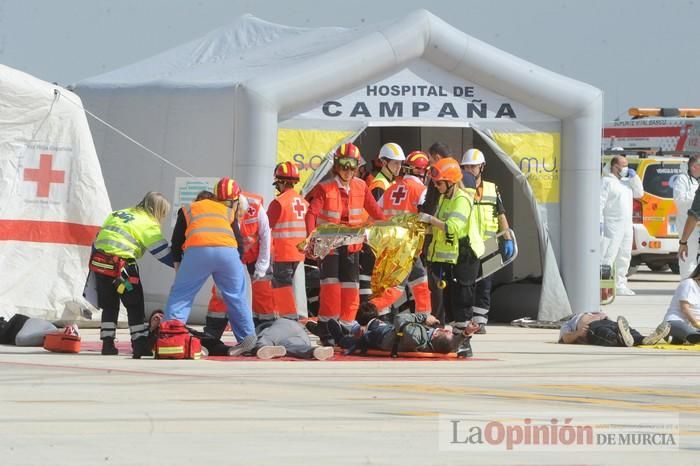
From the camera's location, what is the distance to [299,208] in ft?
50.0

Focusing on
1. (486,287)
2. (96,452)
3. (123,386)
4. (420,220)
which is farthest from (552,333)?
(96,452)

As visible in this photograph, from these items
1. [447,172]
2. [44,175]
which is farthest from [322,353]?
[44,175]

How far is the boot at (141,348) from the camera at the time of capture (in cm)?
1337

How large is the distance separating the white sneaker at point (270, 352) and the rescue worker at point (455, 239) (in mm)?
2178

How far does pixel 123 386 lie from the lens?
425 inches

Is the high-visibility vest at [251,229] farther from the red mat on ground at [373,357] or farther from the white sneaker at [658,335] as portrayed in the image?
the white sneaker at [658,335]

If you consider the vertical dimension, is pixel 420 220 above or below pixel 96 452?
above

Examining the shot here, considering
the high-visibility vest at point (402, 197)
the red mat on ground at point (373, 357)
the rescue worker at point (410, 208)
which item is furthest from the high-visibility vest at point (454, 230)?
the red mat on ground at point (373, 357)

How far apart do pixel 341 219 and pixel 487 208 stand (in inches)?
85.6

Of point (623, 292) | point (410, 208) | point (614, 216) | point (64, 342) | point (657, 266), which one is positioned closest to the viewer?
point (64, 342)

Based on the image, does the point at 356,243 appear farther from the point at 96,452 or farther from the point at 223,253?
the point at 96,452

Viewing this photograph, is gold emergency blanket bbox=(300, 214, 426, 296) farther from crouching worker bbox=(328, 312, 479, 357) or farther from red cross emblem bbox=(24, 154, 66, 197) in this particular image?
red cross emblem bbox=(24, 154, 66, 197)

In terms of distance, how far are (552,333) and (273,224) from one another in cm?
384

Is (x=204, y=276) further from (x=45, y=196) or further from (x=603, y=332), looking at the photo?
(x=603, y=332)
